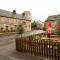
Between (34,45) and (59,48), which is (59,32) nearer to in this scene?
(59,48)

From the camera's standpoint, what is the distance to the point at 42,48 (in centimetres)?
1332

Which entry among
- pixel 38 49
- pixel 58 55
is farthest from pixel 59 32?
pixel 38 49

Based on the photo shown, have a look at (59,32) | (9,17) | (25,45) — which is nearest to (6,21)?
(9,17)

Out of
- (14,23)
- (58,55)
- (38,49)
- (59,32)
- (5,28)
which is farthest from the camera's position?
(14,23)

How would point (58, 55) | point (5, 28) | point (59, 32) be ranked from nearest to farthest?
point (59, 32) → point (58, 55) → point (5, 28)

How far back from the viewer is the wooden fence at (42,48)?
502 inches

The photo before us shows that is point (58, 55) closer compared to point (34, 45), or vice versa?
point (58, 55)

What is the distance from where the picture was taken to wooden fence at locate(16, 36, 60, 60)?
1275cm

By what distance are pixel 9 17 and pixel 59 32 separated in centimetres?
5766

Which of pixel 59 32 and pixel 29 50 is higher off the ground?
pixel 59 32

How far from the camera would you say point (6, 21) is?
64.0 meters

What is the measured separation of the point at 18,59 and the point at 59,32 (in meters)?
5.02

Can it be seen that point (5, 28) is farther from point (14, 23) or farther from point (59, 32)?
point (59, 32)

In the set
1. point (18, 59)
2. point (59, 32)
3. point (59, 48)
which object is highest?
point (59, 32)
